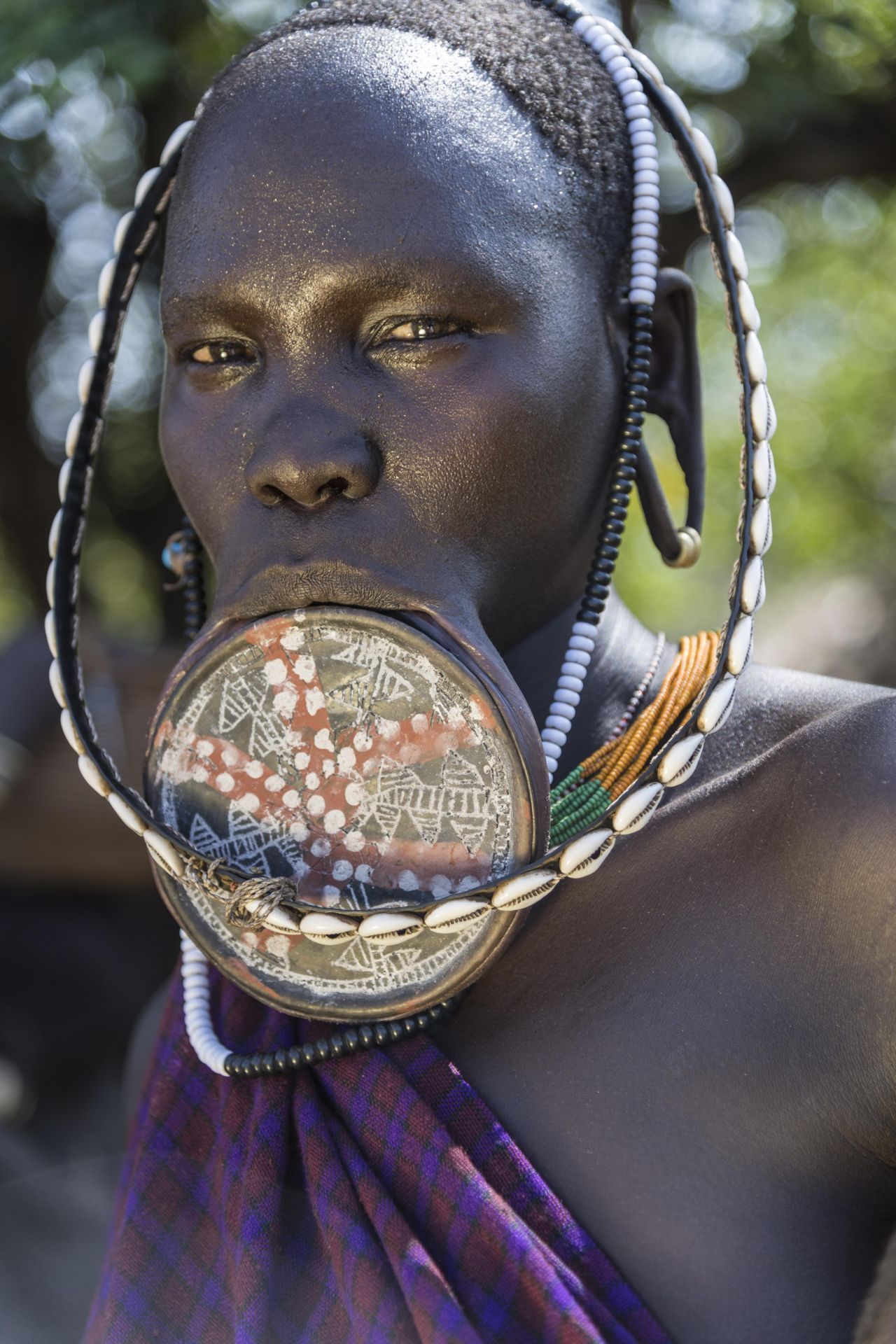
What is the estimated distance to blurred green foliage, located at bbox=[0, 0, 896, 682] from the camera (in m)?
2.94

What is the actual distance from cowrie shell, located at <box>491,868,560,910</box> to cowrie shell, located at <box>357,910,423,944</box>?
9cm

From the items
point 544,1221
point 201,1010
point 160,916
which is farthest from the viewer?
point 160,916

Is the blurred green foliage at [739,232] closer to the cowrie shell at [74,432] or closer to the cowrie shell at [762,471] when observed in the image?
the cowrie shell at [74,432]

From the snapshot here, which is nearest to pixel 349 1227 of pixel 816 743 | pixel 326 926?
pixel 326 926

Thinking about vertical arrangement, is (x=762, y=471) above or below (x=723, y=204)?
below

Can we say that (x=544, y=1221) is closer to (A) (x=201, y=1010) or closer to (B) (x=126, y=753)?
(A) (x=201, y=1010)

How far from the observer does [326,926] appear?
1.46 meters

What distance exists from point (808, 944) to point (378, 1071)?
500mm

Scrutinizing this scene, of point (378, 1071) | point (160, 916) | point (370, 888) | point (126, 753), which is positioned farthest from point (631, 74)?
point (160, 916)

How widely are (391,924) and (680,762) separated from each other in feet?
1.18

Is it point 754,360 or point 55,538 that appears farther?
point 55,538

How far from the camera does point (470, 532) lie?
154 centimetres

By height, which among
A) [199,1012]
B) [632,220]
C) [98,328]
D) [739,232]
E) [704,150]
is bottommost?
[199,1012]

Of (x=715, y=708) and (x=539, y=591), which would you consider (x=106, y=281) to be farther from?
(x=715, y=708)
